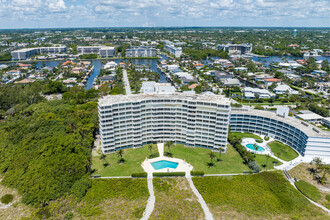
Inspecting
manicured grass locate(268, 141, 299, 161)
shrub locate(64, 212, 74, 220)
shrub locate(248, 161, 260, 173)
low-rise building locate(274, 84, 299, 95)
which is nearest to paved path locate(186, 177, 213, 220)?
shrub locate(248, 161, 260, 173)

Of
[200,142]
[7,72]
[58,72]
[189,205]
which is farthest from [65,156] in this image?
[7,72]

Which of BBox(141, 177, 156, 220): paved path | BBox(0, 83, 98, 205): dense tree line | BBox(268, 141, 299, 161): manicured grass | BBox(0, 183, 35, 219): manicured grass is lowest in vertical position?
BBox(0, 183, 35, 219): manicured grass

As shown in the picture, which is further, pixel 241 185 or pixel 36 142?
pixel 36 142

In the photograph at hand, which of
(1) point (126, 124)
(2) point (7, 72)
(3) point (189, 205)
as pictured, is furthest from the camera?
(2) point (7, 72)

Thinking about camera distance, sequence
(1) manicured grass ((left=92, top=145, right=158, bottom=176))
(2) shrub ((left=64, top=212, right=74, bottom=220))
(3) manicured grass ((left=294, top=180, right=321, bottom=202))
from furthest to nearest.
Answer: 1. (1) manicured grass ((left=92, top=145, right=158, bottom=176))
2. (3) manicured grass ((left=294, top=180, right=321, bottom=202))
3. (2) shrub ((left=64, top=212, right=74, bottom=220))

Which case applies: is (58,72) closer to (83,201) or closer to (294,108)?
(83,201)

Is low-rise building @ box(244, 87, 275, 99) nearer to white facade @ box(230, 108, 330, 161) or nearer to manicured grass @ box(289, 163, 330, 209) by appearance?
white facade @ box(230, 108, 330, 161)

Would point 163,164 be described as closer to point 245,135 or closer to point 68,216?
point 68,216
